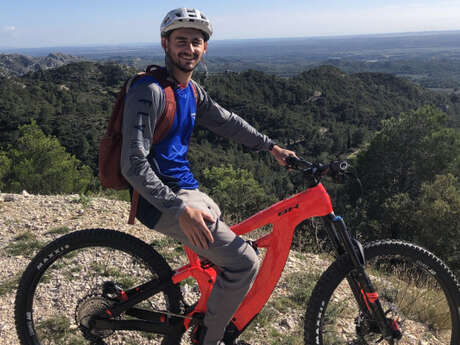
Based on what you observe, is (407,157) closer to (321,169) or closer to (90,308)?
(321,169)

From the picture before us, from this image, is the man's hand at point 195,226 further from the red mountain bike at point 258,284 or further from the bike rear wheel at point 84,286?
the bike rear wheel at point 84,286

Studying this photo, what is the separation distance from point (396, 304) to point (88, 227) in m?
4.05

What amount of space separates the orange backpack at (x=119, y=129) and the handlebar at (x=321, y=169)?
95 centimetres

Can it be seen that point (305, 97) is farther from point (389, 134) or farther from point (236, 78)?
point (389, 134)

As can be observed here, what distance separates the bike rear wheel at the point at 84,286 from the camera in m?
2.38

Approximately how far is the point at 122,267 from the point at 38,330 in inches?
32.0

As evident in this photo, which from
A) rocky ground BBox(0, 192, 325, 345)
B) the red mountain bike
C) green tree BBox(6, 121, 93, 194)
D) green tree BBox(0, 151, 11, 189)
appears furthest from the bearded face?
green tree BBox(0, 151, 11, 189)

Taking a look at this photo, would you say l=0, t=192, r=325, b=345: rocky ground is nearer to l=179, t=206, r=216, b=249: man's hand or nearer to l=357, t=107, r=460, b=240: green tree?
l=179, t=206, r=216, b=249: man's hand

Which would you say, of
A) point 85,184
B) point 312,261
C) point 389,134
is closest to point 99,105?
point 85,184

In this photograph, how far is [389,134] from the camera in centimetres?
3153

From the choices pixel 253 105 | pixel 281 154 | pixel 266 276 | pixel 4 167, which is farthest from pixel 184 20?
pixel 253 105

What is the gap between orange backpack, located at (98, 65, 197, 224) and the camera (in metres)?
2.00

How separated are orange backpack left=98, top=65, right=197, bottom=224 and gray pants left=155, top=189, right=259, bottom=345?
32cm

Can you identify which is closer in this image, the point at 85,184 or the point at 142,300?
the point at 142,300
